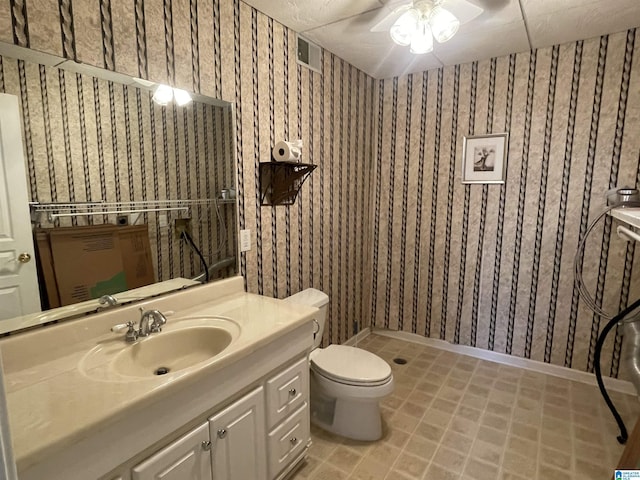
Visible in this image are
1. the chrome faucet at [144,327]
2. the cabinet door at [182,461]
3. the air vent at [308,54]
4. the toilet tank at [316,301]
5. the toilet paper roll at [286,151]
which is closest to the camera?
the cabinet door at [182,461]

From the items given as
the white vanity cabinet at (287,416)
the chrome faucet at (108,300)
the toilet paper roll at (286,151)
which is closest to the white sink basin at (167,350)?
the chrome faucet at (108,300)

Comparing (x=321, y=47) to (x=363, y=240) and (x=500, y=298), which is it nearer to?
(x=363, y=240)

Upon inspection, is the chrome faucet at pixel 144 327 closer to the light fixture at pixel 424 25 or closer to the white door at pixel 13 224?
the white door at pixel 13 224

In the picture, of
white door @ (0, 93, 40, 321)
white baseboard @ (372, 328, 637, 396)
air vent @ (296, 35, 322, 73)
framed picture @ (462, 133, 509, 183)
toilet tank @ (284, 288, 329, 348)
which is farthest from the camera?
framed picture @ (462, 133, 509, 183)

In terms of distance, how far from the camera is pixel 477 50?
2.51 meters

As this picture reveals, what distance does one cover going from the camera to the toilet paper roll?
80.5 inches

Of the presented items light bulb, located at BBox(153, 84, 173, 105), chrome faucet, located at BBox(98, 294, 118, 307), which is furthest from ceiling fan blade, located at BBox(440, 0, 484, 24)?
chrome faucet, located at BBox(98, 294, 118, 307)

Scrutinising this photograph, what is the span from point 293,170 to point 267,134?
0.87 ft

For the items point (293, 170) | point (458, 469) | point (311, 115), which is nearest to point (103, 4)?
point (293, 170)

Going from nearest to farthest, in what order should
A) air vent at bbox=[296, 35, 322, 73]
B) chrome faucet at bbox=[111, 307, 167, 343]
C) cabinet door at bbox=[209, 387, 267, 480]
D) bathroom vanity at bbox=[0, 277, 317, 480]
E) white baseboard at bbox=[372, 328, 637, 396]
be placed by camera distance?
bathroom vanity at bbox=[0, 277, 317, 480], cabinet door at bbox=[209, 387, 267, 480], chrome faucet at bbox=[111, 307, 167, 343], air vent at bbox=[296, 35, 322, 73], white baseboard at bbox=[372, 328, 637, 396]

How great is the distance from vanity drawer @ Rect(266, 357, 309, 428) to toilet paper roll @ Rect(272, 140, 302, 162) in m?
1.09

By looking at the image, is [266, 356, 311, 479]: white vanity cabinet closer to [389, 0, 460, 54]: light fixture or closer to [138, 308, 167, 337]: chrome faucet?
[138, 308, 167, 337]: chrome faucet

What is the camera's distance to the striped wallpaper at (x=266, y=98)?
1.36 meters

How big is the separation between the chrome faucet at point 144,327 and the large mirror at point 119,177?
121mm
